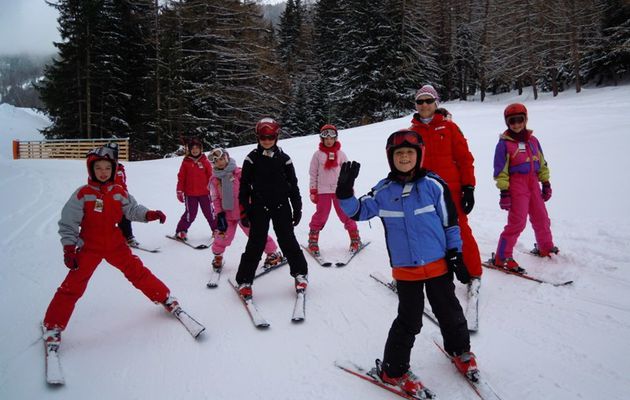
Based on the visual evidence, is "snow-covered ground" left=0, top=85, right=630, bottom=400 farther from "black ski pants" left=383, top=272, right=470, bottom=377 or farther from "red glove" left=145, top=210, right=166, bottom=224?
"red glove" left=145, top=210, right=166, bottom=224

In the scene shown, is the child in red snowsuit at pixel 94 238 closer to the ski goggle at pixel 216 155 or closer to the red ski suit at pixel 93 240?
the red ski suit at pixel 93 240

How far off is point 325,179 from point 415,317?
10.9 ft

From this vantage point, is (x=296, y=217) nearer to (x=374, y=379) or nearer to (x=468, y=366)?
(x=374, y=379)

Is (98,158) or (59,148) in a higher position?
(59,148)

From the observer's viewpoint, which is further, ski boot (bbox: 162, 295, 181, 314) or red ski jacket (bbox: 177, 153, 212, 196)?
red ski jacket (bbox: 177, 153, 212, 196)

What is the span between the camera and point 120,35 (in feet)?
93.7

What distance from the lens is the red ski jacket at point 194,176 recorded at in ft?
22.6

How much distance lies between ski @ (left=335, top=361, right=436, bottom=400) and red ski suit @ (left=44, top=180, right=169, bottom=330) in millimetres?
2079

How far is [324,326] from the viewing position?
3754mm

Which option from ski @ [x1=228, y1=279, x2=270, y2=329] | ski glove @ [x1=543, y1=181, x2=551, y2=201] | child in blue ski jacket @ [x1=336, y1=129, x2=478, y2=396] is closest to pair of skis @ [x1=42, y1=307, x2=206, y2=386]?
ski @ [x1=228, y1=279, x2=270, y2=329]

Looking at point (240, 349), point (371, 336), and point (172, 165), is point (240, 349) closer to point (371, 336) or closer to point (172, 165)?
point (371, 336)

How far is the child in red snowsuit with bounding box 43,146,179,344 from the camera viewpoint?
3502 millimetres

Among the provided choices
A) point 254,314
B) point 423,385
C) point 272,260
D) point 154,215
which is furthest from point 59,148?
point 423,385

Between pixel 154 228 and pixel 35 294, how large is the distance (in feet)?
11.3
